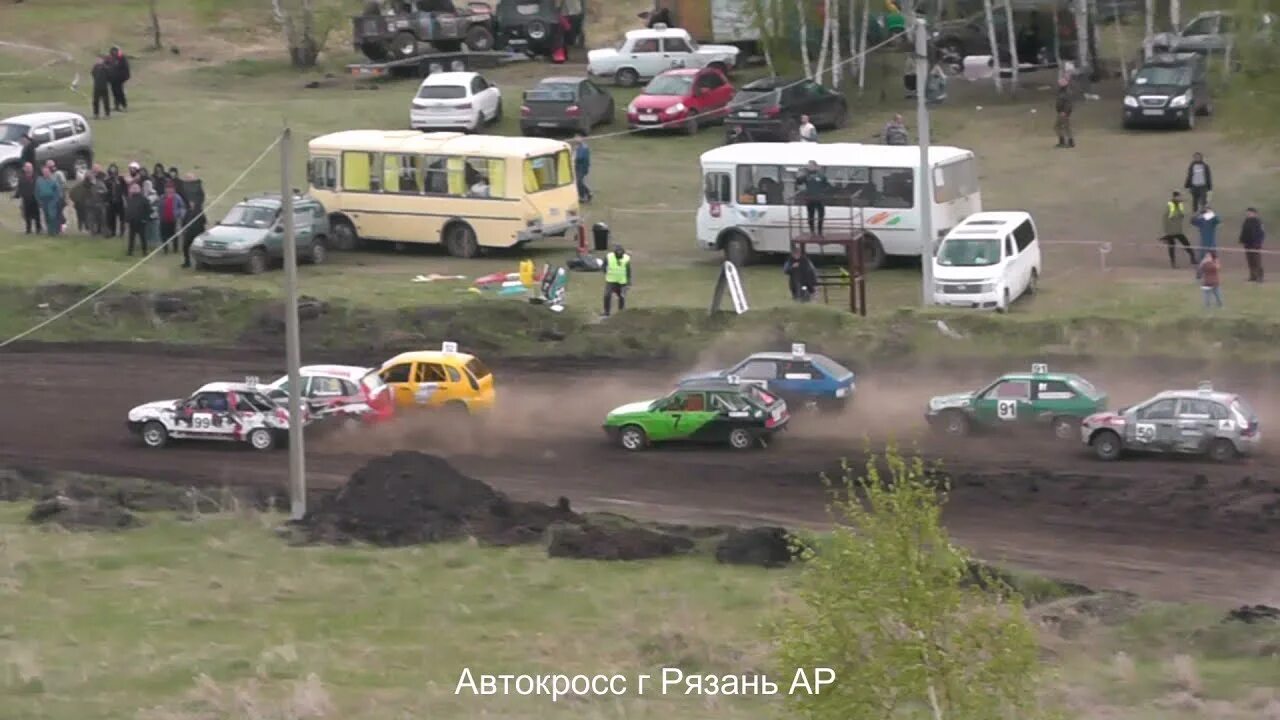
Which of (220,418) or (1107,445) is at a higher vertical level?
(220,418)

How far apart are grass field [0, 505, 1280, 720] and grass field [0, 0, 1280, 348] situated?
37.4ft

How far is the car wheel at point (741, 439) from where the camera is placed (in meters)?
30.3

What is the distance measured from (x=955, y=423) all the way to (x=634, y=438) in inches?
176

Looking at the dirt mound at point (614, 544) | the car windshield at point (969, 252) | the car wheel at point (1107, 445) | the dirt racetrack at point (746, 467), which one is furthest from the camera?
the car windshield at point (969, 252)

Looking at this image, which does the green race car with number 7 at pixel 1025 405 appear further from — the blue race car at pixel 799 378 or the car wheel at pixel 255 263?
the car wheel at pixel 255 263

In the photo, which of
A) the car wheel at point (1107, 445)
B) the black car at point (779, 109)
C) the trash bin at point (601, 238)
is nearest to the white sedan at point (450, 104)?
the black car at point (779, 109)

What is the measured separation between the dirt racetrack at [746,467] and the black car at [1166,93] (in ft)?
58.4

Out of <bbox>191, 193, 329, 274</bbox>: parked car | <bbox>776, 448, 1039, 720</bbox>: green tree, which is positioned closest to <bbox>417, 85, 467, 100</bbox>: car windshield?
<bbox>191, 193, 329, 274</bbox>: parked car

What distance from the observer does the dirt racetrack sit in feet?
84.9

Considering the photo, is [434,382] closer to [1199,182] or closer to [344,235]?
[344,235]

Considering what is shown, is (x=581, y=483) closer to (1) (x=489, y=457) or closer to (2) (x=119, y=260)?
(1) (x=489, y=457)

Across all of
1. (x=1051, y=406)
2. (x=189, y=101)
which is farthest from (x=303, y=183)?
(x=1051, y=406)

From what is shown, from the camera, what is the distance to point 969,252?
37031mm

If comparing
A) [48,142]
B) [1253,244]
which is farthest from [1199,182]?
[48,142]
